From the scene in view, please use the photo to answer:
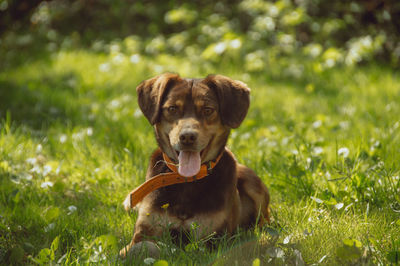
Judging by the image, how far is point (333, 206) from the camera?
3.56 m

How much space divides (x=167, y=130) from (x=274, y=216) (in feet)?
3.61

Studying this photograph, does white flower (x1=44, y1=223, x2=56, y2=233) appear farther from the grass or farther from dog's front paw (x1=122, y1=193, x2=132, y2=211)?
dog's front paw (x1=122, y1=193, x2=132, y2=211)

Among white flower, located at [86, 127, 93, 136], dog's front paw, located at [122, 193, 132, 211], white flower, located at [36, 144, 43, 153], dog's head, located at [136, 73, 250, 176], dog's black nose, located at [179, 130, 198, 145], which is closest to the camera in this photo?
dog's black nose, located at [179, 130, 198, 145]

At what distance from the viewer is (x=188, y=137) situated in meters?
2.99

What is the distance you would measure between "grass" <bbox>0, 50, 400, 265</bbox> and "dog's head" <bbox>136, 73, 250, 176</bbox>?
595 mm

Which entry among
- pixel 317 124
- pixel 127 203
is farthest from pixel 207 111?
pixel 317 124

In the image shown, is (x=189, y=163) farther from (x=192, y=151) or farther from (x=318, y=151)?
(x=318, y=151)

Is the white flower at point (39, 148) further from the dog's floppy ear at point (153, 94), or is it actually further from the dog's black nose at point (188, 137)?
the dog's black nose at point (188, 137)

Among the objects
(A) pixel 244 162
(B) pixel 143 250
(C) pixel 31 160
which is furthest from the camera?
(A) pixel 244 162

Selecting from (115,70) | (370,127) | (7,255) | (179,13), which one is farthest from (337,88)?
(7,255)

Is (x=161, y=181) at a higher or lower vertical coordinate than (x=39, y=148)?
higher

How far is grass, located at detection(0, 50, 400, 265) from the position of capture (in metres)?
2.95

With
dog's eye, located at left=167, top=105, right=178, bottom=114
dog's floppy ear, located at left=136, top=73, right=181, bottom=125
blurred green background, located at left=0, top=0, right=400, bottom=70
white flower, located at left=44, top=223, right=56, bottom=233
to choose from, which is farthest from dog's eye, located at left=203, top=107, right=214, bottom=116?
blurred green background, located at left=0, top=0, right=400, bottom=70

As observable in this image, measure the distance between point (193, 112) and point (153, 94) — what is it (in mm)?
370
